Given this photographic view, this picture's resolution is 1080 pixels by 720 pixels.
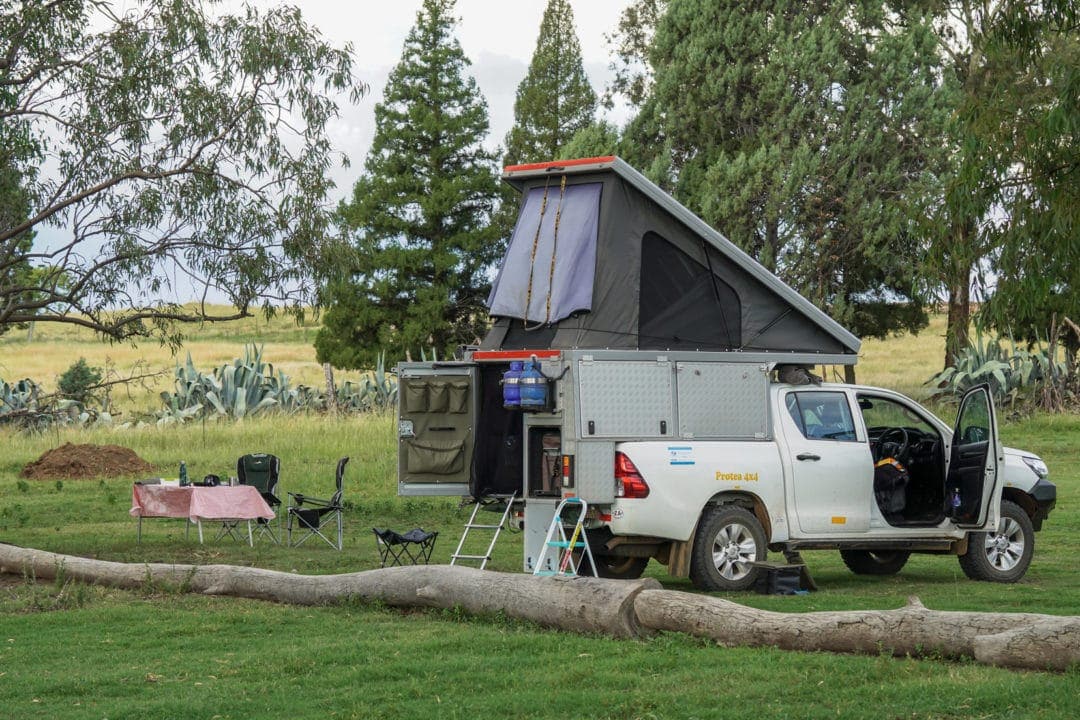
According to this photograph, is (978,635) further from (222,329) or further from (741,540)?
(222,329)

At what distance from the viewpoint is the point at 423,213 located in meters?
49.0

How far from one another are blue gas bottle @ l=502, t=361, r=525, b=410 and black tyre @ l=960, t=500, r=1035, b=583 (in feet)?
15.0

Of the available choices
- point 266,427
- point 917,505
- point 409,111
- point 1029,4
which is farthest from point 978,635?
point 409,111

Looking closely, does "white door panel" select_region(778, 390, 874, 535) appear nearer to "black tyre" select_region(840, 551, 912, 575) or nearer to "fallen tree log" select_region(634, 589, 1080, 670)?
"black tyre" select_region(840, 551, 912, 575)

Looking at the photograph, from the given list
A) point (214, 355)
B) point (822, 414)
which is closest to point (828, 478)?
point (822, 414)

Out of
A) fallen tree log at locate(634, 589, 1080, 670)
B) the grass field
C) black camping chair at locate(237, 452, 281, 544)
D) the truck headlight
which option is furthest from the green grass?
black camping chair at locate(237, 452, 281, 544)

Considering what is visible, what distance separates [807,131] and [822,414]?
29.1 metres

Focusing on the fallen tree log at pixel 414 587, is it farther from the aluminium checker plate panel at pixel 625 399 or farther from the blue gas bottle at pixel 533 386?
the aluminium checker plate panel at pixel 625 399

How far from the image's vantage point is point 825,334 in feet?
42.7

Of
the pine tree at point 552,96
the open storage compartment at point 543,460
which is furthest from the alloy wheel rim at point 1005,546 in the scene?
the pine tree at point 552,96

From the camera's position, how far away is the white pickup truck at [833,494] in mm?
11625

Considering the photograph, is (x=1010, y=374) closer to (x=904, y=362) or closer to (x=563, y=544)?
(x=563, y=544)

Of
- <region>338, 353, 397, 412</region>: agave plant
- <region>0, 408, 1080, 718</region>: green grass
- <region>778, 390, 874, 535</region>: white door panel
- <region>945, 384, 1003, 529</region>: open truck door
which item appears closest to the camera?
<region>0, 408, 1080, 718</region>: green grass

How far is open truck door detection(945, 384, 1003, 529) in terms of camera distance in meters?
12.6
